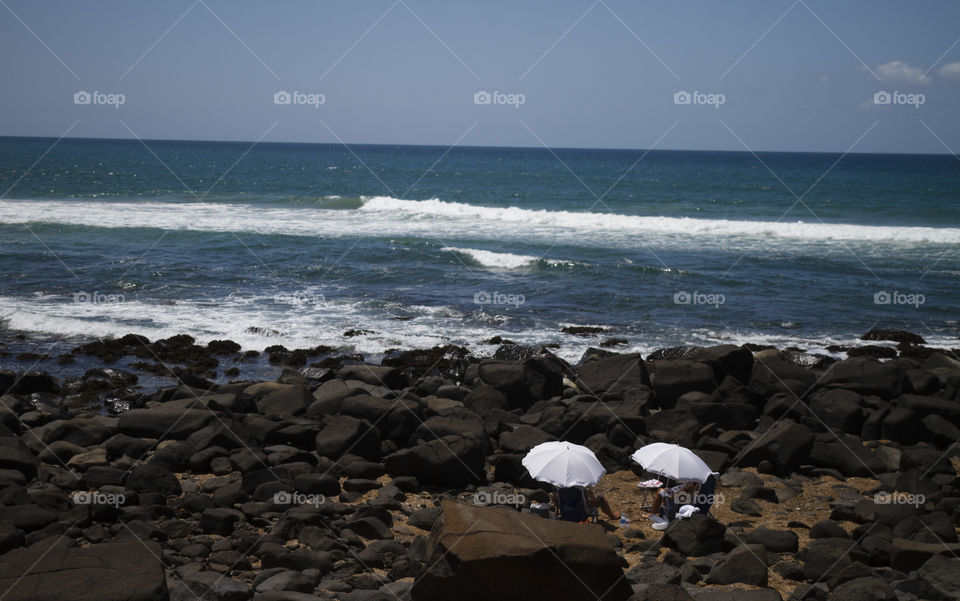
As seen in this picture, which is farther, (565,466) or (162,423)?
(162,423)

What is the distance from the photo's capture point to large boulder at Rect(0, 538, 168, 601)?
6.11 m

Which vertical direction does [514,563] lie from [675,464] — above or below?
below

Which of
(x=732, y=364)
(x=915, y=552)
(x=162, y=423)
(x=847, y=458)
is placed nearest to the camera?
(x=915, y=552)

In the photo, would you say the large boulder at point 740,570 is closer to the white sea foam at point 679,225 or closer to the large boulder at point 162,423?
the large boulder at point 162,423

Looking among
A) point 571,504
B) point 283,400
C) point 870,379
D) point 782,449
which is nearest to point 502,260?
point 870,379

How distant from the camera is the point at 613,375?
49.3ft

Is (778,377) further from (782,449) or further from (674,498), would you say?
(674,498)

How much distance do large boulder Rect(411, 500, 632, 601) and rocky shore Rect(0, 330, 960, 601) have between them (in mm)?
18

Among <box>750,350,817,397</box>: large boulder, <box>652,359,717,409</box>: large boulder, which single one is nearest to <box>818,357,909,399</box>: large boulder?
<box>750,350,817,397</box>: large boulder

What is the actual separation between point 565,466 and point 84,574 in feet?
17.3

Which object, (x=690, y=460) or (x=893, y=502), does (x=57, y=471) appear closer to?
(x=690, y=460)

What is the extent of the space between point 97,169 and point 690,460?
81665mm

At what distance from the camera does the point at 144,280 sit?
1003 inches

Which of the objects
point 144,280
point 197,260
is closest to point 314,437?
point 144,280
